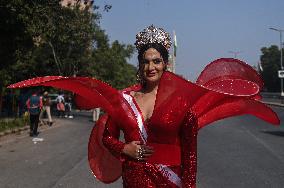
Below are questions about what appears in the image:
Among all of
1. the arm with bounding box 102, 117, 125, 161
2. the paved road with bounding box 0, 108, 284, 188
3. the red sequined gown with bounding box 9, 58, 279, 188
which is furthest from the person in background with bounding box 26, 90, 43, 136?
the red sequined gown with bounding box 9, 58, 279, 188

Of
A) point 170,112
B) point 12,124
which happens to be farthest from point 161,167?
point 12,124

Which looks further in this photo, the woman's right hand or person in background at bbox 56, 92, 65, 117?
person in background at bbox 56, 92, 65, 117

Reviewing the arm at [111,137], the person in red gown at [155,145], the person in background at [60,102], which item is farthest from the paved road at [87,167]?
the person in background at [60,102]

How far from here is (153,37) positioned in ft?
9.80

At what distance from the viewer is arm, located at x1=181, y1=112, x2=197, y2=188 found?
2756 mm

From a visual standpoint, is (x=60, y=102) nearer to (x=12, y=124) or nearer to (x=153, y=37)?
(x=12, y=124)

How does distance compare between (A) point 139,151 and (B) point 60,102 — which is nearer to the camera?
(A) point 139,151

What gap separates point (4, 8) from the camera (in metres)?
19.5

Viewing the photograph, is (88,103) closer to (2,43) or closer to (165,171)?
(165,171)

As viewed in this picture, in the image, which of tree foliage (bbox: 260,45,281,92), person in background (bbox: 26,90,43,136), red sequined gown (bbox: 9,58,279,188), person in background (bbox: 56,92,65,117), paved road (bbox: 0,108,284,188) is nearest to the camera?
red sequined gown (bbox: 9,58,279,188)

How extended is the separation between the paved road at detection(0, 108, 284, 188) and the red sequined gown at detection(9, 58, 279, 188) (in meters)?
4.94

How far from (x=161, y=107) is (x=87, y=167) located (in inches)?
290

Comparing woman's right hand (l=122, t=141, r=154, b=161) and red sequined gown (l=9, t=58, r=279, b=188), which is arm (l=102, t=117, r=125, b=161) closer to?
red sequined gown (l=9, t=58, r=279, b=188)

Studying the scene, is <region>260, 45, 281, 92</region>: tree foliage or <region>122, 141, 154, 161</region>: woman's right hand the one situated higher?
<region>260, 45, 281, 92</region>: tree foliage
